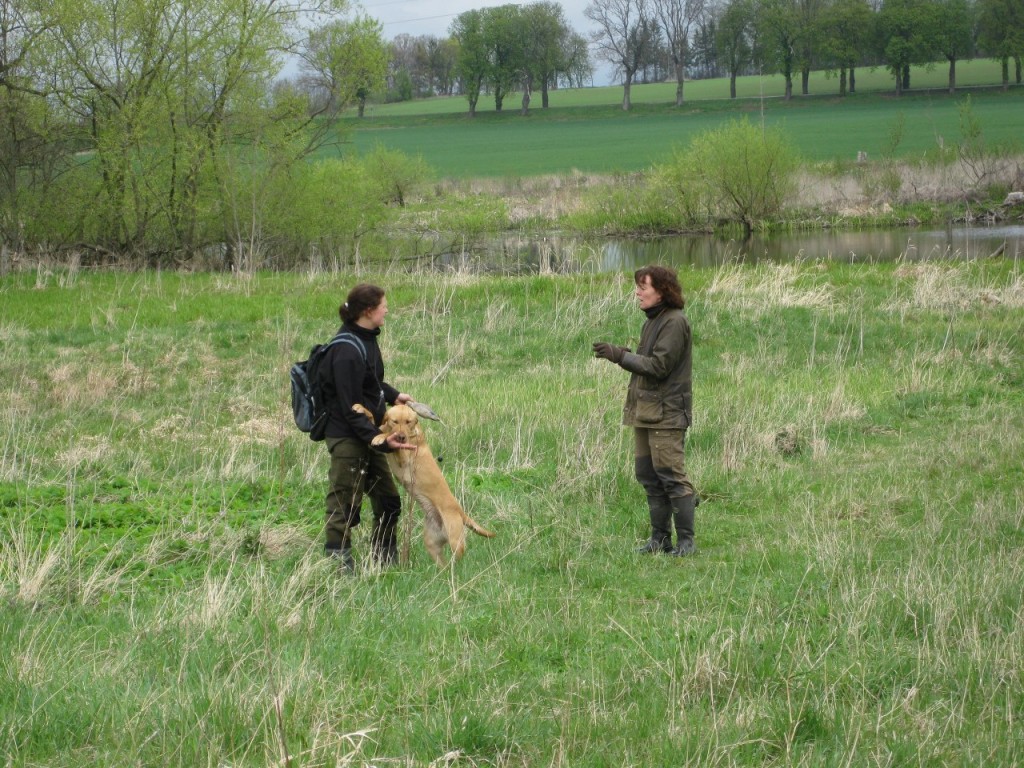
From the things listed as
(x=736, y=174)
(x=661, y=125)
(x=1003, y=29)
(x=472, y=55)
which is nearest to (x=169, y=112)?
(x=736, y=174)

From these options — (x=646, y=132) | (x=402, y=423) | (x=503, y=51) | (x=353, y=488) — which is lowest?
(x=353, y=488)

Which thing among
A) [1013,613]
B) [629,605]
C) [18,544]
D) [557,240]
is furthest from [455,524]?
[557,240]

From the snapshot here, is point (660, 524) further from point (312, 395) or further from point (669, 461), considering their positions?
point (312, 395)

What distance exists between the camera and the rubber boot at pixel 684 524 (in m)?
7.02

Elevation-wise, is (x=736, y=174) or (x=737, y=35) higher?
(x=737, y=35)

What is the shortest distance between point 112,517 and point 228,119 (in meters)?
19.5

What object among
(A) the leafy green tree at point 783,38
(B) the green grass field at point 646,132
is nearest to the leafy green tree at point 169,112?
(B) the green grass field at point 646,132

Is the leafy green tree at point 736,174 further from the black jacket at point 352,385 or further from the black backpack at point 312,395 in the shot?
the black backpack at point 312,395

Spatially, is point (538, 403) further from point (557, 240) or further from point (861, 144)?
point (861, 144)

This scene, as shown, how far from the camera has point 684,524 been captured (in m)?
7.03

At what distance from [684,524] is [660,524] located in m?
0.20

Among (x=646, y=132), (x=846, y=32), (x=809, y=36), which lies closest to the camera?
(x=646, y=132)

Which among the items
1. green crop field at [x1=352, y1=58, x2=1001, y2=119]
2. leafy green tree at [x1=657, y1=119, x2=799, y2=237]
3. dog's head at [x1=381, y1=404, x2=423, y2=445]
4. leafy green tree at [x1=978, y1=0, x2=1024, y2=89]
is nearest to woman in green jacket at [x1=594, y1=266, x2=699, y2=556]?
dog's head at [x1=381, y1=404, x2=423, y2=445]

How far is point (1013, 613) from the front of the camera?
5.29 metres
